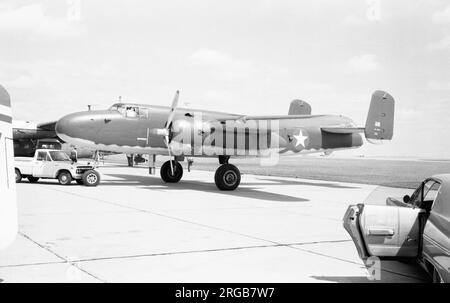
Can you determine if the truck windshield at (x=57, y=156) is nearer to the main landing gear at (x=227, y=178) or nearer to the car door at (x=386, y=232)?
the main landing gear at (x=227, y=178)

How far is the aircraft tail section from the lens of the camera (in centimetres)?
2141

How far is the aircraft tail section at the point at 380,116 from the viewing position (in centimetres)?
2141

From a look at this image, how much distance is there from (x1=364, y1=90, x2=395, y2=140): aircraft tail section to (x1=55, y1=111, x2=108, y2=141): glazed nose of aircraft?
40.2ft

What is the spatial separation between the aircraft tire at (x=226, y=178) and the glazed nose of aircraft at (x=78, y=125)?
16.9 ft

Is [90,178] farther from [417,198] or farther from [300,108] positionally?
[417,198]

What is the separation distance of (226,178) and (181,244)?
11126 mm

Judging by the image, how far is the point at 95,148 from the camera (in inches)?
716

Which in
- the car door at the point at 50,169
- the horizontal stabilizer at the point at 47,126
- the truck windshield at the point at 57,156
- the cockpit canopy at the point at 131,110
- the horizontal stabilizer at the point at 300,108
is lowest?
the car door at the point at 50,169

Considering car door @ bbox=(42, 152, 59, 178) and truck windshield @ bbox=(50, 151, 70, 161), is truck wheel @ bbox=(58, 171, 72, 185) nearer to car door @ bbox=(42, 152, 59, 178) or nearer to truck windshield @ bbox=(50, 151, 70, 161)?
car door @ bbox=(42, 152, 59, 178)

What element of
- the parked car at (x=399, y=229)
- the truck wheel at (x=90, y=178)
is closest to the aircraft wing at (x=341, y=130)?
the truck wheel at (x=90, y=178)

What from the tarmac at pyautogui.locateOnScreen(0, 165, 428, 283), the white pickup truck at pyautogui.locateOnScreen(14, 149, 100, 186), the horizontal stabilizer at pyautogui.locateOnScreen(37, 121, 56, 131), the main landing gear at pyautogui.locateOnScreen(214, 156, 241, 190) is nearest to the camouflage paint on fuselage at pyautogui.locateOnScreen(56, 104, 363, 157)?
the main landing gear at pyautogui.locateOnScreen(214, 156, 241, 190)

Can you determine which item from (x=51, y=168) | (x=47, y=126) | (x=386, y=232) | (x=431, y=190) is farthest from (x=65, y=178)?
(x=47, y=126)

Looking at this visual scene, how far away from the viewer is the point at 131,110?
61.0 ft
